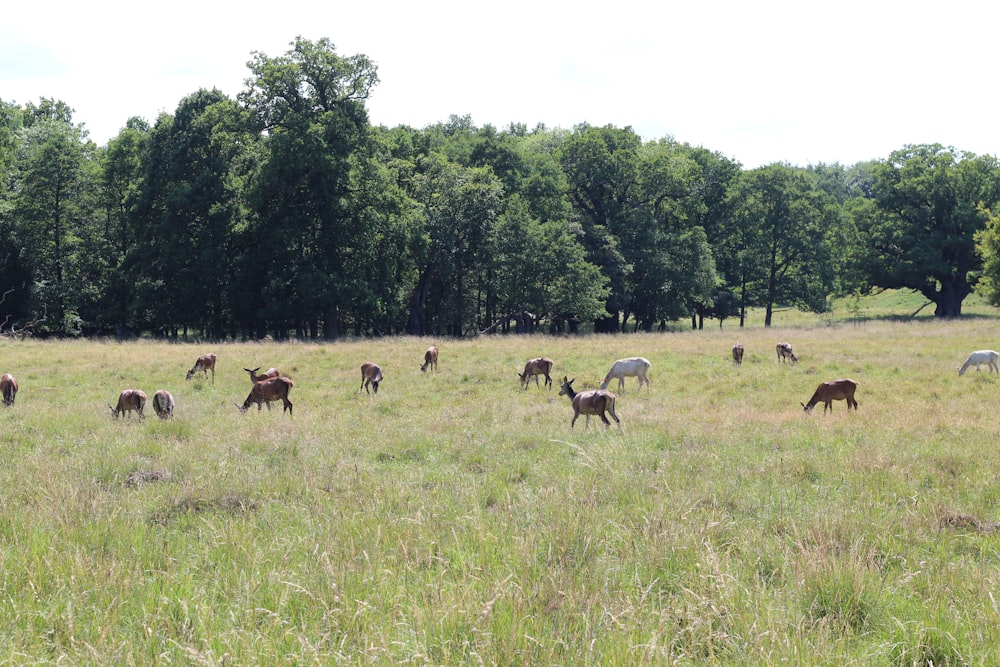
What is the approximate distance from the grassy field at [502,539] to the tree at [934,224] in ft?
155

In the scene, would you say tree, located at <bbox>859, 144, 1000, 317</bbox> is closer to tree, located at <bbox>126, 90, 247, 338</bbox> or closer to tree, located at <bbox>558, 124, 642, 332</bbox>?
tree, located at <bbox>558, 124, 642, 332</bbox>

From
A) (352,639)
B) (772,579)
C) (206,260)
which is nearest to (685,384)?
(772,579)

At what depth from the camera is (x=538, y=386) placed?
20.2 metres

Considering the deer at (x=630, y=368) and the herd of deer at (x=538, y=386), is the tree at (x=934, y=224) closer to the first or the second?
the herd of deer at (x=538, y=386)

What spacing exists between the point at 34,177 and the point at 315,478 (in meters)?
44.4

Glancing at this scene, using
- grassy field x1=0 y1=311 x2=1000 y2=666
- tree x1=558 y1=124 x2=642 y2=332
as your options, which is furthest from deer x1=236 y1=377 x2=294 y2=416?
tree x1=558 y1=124 x2=642 y2=332

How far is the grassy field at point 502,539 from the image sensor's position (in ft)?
13.1

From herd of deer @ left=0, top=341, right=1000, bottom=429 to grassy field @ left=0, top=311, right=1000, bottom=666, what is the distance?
633 mm

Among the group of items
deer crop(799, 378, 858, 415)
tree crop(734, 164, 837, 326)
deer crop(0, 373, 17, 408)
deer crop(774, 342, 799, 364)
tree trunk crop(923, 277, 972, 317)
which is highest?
tree crop(734, 164, 837, 326)

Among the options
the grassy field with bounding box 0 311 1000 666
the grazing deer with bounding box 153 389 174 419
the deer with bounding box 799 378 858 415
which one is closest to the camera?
the grassy field with bounding box 0 311 1000 666

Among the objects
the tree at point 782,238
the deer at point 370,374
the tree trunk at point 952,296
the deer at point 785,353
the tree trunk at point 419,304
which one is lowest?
the deer at point 370,374

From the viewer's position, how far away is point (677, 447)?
10.7 metres

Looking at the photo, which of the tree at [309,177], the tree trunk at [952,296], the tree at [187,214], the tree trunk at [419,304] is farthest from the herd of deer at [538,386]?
the tree trunk at [952,296]

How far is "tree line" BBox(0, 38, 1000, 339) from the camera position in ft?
129
